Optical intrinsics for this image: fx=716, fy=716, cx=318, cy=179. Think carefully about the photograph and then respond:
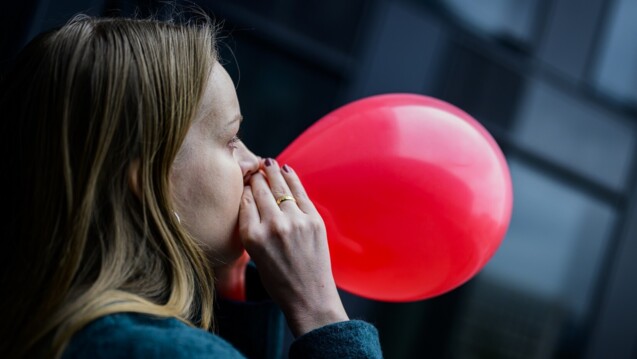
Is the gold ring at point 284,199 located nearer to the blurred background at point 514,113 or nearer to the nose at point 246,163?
the nose at point 246,163

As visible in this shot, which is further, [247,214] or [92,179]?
[247,214]

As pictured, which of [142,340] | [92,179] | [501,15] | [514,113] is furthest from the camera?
[514,113]

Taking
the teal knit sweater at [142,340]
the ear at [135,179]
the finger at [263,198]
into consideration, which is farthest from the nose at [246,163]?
the teal knit sweater at [142,340]

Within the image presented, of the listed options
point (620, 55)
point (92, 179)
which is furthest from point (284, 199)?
point (620, 55)

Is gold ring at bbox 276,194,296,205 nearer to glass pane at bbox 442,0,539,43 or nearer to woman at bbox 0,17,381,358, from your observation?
woman at bbox 0,17,381,358

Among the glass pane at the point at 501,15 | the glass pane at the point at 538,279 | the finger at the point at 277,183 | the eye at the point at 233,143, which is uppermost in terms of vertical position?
the glass pane at the point at 501,15

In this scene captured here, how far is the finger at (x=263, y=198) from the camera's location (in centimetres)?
133

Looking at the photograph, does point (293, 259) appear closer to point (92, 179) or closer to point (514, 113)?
point (92, 179)

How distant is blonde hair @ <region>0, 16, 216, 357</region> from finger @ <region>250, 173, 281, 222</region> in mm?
172

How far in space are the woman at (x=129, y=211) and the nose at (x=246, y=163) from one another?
0.07 meters

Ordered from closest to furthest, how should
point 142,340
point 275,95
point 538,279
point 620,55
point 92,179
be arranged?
1. point 142,340
2. point 92,179
3. point 275,95
4. point 538,279
5. point 620,55

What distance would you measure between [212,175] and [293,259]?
8.4 inches

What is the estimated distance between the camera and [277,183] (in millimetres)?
1395

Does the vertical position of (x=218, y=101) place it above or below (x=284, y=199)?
above
